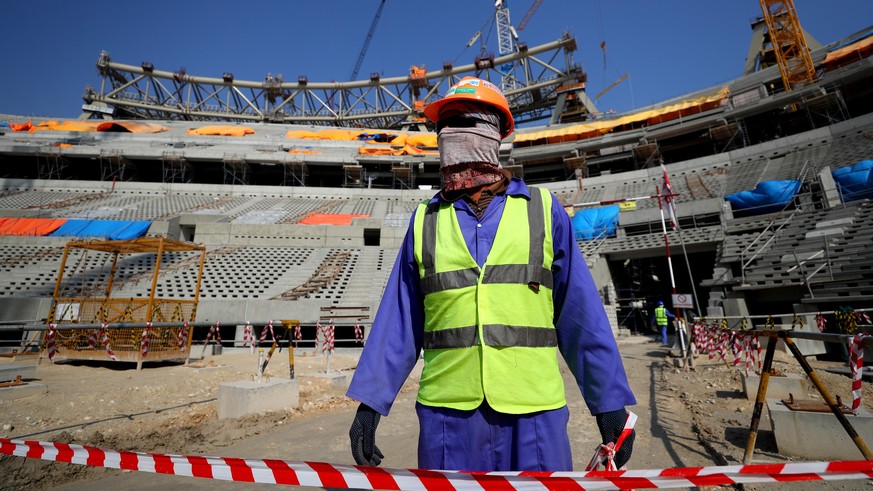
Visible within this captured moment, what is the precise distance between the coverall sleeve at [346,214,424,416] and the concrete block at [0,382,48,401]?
6.46 meters

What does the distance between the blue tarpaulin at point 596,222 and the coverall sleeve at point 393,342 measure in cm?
1916

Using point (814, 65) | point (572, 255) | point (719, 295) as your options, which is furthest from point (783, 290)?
point (814, 65)

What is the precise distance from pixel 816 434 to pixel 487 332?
13.1 feet

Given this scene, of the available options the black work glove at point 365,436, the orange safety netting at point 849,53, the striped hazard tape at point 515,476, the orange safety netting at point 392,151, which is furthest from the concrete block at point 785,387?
the orange safety netting at point 849,53

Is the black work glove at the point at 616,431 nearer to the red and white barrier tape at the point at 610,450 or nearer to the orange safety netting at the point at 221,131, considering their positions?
the red and white barrier tape at the point at 610,450

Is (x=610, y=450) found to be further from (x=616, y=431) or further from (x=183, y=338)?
(x=183, y=338)

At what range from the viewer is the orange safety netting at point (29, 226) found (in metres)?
17.8

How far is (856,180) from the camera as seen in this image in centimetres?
1446

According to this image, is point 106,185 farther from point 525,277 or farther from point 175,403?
Answer: point 525,277

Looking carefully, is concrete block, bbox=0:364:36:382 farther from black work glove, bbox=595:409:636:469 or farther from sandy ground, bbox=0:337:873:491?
black work glove, bbox=595:409:636:469

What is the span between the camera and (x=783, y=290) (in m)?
11.8

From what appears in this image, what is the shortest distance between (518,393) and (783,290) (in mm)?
14904

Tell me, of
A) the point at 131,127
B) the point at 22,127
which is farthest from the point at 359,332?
the point at 22,127

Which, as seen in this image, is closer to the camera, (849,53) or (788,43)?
(849,53)
